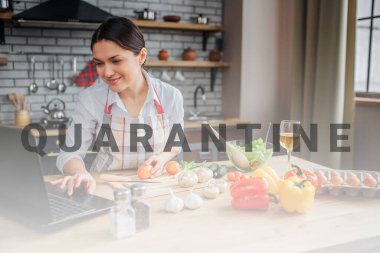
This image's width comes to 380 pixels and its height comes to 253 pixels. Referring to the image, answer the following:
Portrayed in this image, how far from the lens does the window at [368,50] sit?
3.20 meters

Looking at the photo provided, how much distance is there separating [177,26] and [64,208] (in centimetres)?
290

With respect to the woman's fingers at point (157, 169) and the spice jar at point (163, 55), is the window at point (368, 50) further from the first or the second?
the woman's fingers at point (157, 169)

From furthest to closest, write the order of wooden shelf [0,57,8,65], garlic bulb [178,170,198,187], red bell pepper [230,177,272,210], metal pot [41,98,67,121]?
metal pot [41,98,67,121] < wooden shelf [0,57,8,65] < garlic bulb [178,170,198,187] < red bell pepper [230,177,272,210]

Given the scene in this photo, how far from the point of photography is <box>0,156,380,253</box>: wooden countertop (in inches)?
37.5

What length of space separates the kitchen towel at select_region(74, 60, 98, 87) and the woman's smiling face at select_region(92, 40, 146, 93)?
2.10 metres

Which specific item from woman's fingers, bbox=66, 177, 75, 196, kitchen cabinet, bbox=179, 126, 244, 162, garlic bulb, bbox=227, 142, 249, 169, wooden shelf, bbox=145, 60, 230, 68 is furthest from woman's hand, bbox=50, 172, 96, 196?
wooden shelf, bbox=145, 60, 230, 68

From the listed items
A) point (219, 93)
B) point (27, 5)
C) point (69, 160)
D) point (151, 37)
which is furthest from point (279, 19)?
point (69, 160)

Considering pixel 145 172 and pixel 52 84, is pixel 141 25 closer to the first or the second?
pixel 52 84

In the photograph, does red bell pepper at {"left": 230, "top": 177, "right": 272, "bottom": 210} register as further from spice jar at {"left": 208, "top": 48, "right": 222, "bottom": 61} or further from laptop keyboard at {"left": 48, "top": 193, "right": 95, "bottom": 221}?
spice jar at {"left": 208, "top": 48, "right": 222, "bottom": 61}

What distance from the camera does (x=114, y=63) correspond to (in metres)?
1.66

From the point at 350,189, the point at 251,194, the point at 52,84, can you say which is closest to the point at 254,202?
the point at 251,194

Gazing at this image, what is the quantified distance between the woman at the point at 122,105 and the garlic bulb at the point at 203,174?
0.18 m

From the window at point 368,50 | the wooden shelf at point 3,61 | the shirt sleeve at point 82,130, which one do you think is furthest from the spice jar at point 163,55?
the shirt sleeve at point 82,130

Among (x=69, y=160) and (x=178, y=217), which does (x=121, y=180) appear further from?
(x=178, y=217)
